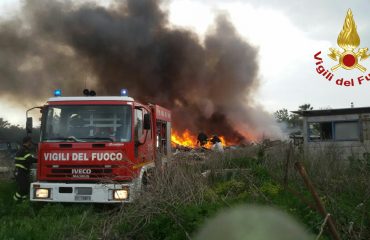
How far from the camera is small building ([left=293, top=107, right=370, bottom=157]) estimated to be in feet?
54.1

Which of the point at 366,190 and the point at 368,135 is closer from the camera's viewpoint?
the point at 366,190

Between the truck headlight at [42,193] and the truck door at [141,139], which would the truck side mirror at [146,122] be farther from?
the truck headlight at [42,193]

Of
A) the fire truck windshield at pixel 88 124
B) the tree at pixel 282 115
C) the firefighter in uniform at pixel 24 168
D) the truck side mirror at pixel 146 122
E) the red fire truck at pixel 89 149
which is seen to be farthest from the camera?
the tree at pixel 282 115

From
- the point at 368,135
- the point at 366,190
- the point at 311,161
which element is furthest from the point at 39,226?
the point at 368,135

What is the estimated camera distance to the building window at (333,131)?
16875mm

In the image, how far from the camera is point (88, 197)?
702 cm

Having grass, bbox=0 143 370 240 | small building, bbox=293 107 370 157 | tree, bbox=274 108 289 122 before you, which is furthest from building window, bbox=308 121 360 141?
tree, bbox=274 108 289 122

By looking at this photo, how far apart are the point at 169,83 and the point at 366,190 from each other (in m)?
20.1

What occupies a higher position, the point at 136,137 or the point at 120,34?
the point at 120,34

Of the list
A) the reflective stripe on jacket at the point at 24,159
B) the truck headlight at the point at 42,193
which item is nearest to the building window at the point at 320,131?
the reflective stripe on jacket at the point at 24,159

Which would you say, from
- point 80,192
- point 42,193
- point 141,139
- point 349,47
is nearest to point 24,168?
point 42,193

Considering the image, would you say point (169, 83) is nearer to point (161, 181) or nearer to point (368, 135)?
point (368, 135)

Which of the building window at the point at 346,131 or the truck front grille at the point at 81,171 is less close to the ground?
the building window at the point at 346,131

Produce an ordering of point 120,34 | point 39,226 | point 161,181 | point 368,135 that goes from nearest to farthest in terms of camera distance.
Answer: point 161,181
point 39,226
point 368,135
point 120,34
